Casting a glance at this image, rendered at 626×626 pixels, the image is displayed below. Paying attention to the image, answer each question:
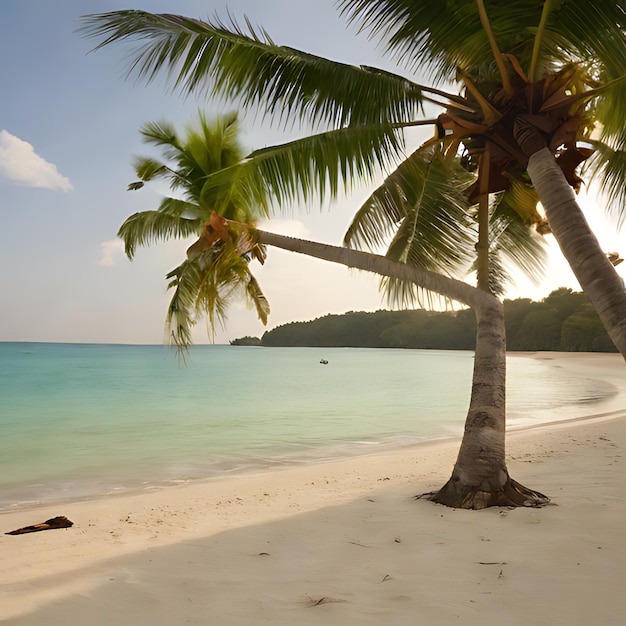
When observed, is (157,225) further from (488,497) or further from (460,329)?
(460,329)

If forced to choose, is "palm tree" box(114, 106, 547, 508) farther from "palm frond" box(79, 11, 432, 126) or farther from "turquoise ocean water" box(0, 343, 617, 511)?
"turquoise ocean water" box(0, 343, 617, 511)

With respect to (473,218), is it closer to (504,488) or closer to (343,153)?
(343,153)

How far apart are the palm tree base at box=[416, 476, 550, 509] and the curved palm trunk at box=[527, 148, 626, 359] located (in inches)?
98.6

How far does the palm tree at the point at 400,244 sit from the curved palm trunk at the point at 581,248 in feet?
5.81

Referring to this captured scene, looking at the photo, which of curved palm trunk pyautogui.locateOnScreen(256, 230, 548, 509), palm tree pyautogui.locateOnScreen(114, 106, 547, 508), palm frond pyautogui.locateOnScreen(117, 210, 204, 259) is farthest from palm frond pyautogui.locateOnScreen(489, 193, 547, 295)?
palm frond pyautogui.locateOnScreen(117, 210, 204, 259)

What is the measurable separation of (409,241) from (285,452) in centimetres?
716

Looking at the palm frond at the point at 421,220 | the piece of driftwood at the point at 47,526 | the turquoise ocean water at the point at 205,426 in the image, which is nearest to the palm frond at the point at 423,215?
the palm frond at the point at 421,220

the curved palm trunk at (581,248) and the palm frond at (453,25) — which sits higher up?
the palm frond at (453,25)

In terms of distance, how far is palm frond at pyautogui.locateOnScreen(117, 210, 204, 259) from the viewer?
11234 mm

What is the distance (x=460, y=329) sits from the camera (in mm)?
99875

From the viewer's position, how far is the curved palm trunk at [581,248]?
11.1ft

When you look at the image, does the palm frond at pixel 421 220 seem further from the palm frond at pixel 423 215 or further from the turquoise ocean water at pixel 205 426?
the turquoise ocean water at pixel 205 426

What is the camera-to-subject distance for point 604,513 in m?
5.14

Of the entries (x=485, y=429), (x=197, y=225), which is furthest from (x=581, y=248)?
(x=197, y=225)
